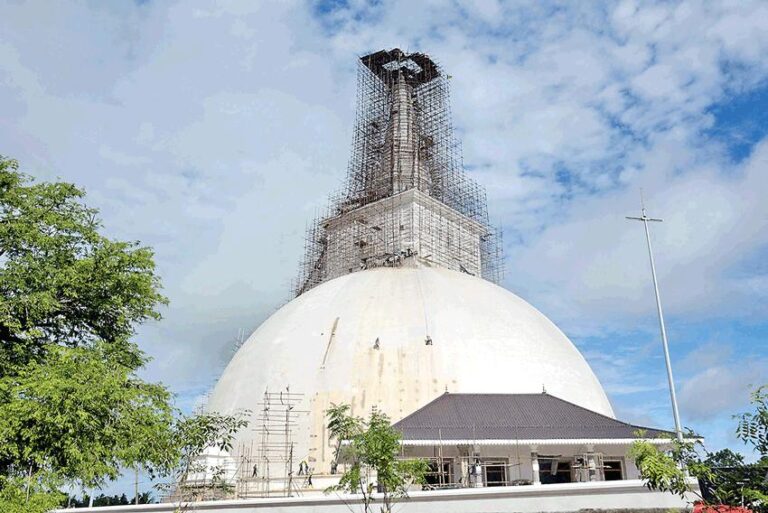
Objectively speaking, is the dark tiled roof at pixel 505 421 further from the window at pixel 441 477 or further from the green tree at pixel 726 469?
the green tree at pixel 726 469

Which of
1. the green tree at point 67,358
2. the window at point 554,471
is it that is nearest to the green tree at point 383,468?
the green tree at point 67,358

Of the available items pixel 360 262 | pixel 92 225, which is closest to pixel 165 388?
pixel 92 225

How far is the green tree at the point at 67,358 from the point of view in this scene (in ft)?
41.4

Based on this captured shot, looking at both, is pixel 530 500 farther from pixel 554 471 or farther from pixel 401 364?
pixel 401 364

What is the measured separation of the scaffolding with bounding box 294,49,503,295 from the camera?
39344 mm

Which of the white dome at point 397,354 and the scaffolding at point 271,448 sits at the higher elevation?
the white dome at point 397,354

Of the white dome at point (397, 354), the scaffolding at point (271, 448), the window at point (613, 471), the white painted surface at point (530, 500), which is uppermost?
the white dome at point (397, 354)

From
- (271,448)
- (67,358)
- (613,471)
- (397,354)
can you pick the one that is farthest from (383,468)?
(613,471)

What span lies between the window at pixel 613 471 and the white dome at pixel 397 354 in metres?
3.81

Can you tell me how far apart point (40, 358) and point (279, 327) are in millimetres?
16696

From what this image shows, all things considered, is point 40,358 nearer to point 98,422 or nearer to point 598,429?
point 98,422

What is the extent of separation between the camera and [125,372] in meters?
14.3

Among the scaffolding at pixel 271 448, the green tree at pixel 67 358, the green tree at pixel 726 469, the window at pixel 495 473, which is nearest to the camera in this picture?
the green tree at pixel 726 469

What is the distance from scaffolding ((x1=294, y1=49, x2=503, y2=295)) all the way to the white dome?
665cm
